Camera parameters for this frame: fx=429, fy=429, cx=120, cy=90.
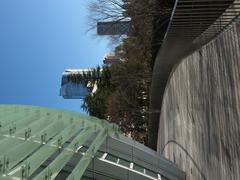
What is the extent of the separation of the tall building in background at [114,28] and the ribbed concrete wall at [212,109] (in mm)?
7992

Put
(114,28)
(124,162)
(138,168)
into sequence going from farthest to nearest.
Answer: (114,28)
(138,168)
(124,162)

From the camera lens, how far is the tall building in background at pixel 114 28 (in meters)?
25.2

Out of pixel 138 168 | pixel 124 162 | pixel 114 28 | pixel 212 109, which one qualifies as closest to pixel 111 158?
pixel 124 162

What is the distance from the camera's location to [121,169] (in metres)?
14.1

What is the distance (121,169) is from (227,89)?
5.74 m

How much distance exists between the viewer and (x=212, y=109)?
11195mm

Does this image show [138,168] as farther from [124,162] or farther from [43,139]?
[43,139]

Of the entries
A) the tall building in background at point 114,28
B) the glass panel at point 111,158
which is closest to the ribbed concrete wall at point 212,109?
the glass panel at point 111,158

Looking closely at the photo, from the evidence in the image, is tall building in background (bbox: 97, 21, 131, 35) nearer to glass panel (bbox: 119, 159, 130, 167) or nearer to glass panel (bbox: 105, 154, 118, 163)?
glass panel (bbox: 119, 159, 130, 167)

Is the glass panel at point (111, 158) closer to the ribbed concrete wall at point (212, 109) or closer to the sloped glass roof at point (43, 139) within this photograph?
the sloped glass roof at point (43, 139)

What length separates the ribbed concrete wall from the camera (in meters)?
9.23

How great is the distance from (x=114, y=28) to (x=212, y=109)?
54.8 feet

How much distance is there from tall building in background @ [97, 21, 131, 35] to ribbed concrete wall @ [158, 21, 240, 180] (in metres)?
7.99

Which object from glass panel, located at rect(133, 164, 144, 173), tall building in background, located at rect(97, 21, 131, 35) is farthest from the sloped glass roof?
tall building in background, located at rect(97, 21, 131, 35)
